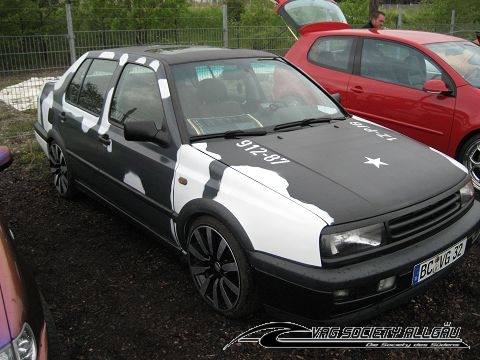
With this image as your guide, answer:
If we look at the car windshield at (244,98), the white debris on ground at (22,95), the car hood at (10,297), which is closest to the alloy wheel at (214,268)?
the car windshield at (244,98)

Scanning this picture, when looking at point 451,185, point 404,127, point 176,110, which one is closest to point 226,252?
point 176,110

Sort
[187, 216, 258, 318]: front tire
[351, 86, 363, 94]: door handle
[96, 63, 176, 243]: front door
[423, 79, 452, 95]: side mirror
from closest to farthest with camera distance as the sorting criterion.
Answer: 1. [187, 216, 258, 318]: front tire
2. [96, 63, 176, 243]: front door
3. [423, 79, 452, 95]: side mirror
4. [351, 86, 363, 94]: door handle

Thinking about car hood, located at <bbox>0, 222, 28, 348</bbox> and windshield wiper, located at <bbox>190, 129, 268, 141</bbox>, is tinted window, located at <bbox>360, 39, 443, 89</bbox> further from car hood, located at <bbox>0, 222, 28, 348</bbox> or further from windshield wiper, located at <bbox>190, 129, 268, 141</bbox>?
car hood, located at <bbox>0, 222, 28, 348</bbox>

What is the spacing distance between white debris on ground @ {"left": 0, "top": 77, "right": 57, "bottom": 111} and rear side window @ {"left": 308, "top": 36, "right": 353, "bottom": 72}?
197 inches

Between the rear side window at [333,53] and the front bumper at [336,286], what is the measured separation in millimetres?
3617

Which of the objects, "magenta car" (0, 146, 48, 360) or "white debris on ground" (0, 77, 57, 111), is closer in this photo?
"magenta car" (0, 146, 48, 360)

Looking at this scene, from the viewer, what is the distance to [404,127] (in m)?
5.26

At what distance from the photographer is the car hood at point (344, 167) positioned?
2598 mm

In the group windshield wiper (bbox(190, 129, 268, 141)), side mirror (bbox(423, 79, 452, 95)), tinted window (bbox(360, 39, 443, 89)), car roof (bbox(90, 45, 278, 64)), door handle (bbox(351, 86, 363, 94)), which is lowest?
door handle (bbox(351, 86, 363, 94))

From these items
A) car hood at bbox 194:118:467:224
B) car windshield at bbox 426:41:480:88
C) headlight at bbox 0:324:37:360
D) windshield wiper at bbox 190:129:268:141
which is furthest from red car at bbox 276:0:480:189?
headlight at bbox 0:324:37:360

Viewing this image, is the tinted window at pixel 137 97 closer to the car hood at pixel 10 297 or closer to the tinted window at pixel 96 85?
the tinted window at pixel 96 85

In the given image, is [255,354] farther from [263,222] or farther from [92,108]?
[92,108]

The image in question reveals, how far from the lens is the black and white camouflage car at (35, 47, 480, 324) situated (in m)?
2.50

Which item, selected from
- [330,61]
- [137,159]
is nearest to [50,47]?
[330,61]
